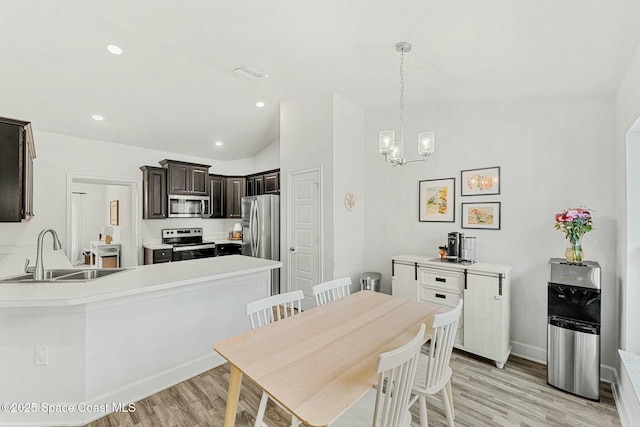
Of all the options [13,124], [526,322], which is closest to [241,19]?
[13,124]

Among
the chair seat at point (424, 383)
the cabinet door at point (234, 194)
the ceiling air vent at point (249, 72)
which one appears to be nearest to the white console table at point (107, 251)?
the cabinet door at point (234, 194)

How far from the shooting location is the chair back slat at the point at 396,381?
109 cm

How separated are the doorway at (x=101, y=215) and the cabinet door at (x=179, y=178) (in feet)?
2.07

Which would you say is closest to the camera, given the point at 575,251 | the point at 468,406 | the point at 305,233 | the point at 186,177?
the point at 468,406

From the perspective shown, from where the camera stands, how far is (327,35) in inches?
96.0

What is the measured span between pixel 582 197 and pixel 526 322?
1.36 meters

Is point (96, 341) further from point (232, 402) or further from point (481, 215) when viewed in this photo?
point (481, 215)

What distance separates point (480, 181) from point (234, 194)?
470 centimetres

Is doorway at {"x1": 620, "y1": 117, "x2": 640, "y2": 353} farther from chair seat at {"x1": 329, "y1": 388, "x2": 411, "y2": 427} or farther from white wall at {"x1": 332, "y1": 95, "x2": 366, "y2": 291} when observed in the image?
white wall at {"x1": 332, "y1": 95, "x2": 366, "y2": 291}

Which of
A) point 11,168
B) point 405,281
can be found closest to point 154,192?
point 11,168

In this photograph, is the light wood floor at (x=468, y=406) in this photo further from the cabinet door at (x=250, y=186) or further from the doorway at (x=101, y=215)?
the cabinet door at (x=250, y=186)

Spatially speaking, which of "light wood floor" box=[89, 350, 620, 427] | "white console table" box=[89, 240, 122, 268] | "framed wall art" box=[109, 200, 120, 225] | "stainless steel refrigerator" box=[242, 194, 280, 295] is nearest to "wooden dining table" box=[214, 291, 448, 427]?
"light wood floor" box=[89, 350, 620, 427]

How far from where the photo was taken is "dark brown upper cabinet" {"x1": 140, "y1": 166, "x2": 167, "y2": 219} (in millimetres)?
5199

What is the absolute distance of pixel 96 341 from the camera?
6.86ft
